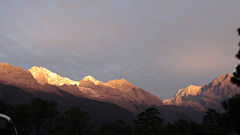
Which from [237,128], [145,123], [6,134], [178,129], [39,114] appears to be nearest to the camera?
[6,134]

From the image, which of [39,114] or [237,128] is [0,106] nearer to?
[39,114]

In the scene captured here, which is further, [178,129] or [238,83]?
[178,129]

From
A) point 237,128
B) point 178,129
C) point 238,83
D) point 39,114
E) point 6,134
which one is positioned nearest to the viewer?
point 6,134

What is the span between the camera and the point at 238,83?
1781cm

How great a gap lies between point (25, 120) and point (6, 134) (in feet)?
205

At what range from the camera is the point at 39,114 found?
69062mm

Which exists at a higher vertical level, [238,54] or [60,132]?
[238,54]

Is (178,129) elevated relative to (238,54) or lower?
lower

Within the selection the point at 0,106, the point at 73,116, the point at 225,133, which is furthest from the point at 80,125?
the point at 225,133

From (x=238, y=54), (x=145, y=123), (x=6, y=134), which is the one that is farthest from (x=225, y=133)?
(x=145, y=123)

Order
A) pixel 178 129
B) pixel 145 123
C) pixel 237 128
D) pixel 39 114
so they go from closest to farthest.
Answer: pixel 237 128 → pixel 178 129 → pixel 39 114 → pixel 145 123

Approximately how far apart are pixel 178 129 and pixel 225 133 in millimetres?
49626

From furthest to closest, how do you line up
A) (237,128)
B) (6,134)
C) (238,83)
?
1. (238,83)
2. (237,128)
3. (6,134)

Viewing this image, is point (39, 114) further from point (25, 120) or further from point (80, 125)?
point (80, 125)
